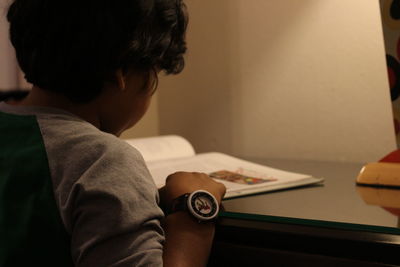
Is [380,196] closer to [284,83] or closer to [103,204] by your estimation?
[103,204]

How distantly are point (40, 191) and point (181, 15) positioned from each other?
0.29 metres

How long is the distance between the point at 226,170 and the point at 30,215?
0.47m

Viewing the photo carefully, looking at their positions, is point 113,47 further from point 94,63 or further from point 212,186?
point 212,186

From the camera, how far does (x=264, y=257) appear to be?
60cm

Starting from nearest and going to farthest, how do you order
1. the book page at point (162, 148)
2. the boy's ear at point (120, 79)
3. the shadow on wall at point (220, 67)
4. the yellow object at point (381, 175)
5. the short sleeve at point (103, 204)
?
1. the short sleeve at point (103, 204)
2. the boy's ear at point (120, 79)
3. the yellow object at point (381, 175)
4. the book page at point (162, 148)
5. the shadow on wall at point (220, 67)

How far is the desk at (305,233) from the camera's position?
0.54m

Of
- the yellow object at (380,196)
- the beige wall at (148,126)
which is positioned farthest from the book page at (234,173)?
the beige wall at (148,126)

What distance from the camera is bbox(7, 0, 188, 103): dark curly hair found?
21.9 inches

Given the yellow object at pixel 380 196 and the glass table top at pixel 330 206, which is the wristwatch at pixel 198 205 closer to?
the glass table top at pixel 330 206

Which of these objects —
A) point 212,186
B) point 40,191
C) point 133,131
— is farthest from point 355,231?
point 133,131

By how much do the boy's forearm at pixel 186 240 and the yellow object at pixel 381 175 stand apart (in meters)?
0.29

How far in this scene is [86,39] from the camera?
56cm

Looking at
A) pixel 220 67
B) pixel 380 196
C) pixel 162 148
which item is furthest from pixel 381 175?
pixel 220 67

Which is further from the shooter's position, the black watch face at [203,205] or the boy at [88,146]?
the black watch face at [203,205]
